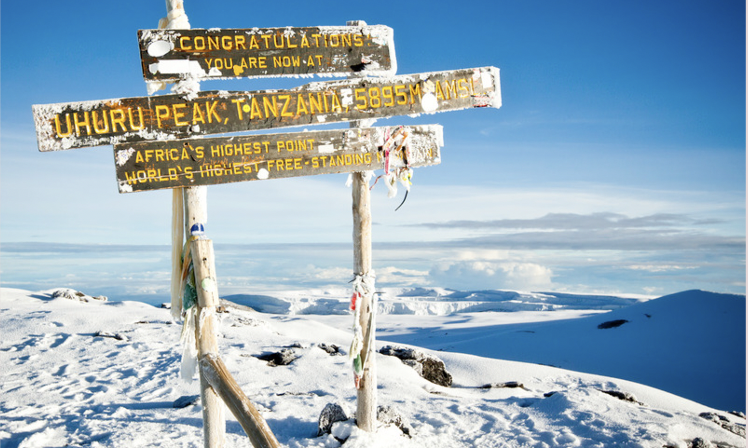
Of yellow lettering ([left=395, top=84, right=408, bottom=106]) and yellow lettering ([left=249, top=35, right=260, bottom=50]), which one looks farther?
yellow lettering ([left=395, top=84, right=408, bottom=106])

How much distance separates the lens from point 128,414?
17.1ft

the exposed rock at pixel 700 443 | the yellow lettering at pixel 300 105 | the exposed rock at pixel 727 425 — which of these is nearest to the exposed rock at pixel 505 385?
the exposed rock at pixel 727 425

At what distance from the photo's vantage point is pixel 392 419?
4.61m

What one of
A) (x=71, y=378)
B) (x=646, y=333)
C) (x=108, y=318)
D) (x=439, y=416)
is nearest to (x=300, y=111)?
(x=439, y=416)

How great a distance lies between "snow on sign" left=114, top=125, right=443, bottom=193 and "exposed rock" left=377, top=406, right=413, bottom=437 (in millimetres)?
2384

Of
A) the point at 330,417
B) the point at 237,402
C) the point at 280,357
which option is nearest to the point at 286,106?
the point at 237,402

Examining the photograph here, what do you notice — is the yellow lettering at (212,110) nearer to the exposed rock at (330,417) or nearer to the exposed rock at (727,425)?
the exposed rock at (330,417)

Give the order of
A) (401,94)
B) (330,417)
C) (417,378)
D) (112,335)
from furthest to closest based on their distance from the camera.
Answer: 1. (112,335)
2. (417,378)
3. (330,417)
4. (401,94)

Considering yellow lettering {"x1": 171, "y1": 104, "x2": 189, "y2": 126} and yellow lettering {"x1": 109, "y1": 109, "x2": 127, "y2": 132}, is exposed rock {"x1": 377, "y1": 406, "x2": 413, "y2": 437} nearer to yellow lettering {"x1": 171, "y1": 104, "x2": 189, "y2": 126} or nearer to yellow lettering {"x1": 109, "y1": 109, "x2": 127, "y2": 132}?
yellow lettering {"x1": 171, "y1": 104, "x2": 189, "y2": 126}

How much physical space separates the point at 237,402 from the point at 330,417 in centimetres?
148

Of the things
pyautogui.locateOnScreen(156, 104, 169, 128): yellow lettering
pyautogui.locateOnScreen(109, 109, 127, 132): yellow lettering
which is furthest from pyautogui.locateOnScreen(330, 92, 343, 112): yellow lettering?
pyautogui.locateOnScreen(109, 109, 127, 132): yellow lettering

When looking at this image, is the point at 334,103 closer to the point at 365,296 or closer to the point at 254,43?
the point at 254,43

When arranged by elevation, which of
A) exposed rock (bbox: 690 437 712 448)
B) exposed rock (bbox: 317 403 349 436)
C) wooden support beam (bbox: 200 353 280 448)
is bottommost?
exposed rock (bbox: 690 437 712 448)

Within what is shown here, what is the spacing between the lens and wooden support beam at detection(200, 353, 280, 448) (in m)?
3.13
